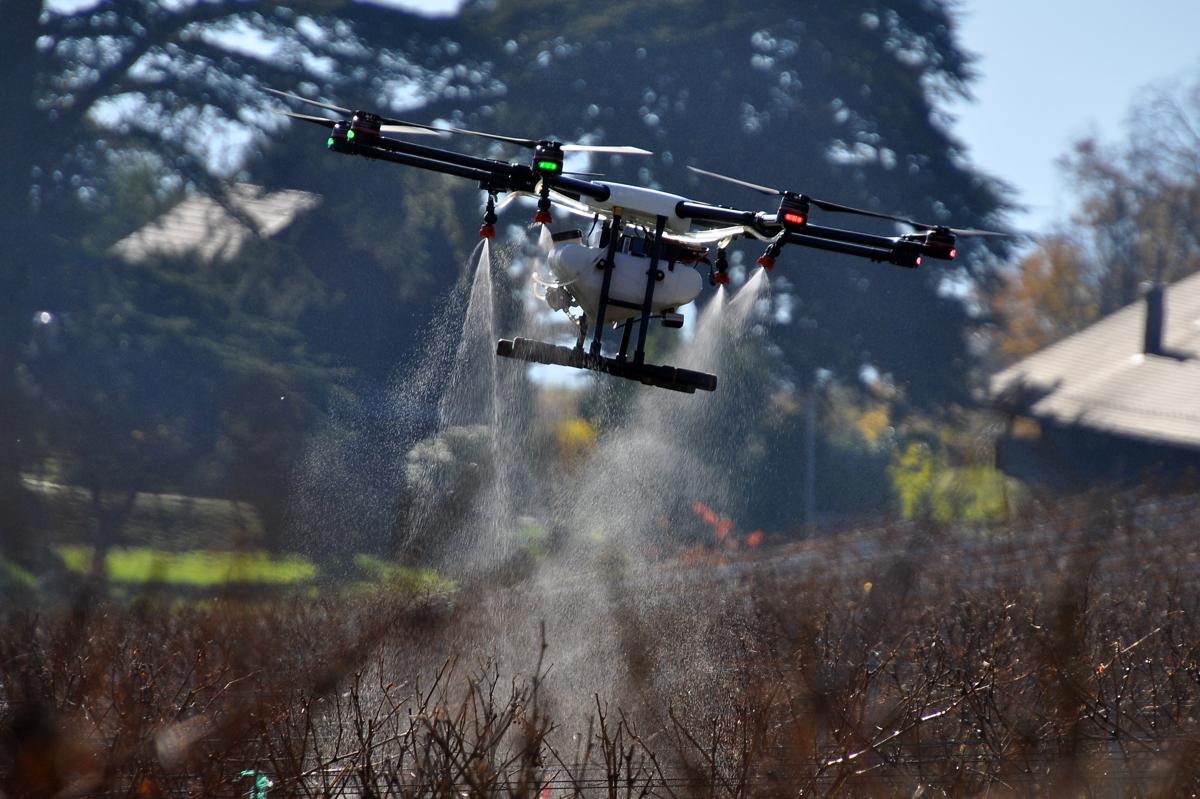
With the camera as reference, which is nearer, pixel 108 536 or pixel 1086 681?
pixel 1086 681

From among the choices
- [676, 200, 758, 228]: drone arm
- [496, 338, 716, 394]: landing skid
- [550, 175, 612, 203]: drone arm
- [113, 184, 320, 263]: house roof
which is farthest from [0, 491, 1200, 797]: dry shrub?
[113, 184, 320, 263]: house roof

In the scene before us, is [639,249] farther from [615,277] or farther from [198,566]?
[198,566]

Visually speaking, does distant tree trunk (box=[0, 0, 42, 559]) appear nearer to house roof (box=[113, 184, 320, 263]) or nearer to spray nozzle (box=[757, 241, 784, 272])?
house roof (box=[113, 184, 320, 263])

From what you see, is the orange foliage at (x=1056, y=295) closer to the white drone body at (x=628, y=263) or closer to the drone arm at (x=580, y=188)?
the white drone body at (x=628, y=263)

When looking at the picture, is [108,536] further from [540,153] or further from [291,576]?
[540,153]

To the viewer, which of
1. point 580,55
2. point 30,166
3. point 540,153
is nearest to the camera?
point 540,153

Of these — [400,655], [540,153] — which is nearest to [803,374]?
[400,655]
